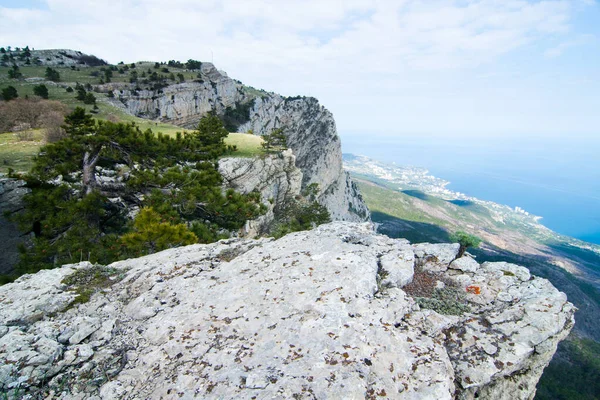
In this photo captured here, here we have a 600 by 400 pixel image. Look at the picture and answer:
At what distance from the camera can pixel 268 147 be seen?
40375 mm

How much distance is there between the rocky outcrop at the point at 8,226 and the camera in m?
16.6

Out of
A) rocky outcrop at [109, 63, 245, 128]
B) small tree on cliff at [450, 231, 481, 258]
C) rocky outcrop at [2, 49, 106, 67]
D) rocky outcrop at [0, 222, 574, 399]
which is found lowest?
rocky outcrop at [0, 222, 574, 399]

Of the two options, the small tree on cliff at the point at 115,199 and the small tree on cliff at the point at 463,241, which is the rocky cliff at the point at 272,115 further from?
the small tree on cliff at the point at 463,241

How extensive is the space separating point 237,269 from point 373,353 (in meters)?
4.78

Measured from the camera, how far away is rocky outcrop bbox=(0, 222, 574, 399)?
519 centimetres

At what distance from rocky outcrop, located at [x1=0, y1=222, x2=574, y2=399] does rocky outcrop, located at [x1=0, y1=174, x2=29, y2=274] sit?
36.8 feet

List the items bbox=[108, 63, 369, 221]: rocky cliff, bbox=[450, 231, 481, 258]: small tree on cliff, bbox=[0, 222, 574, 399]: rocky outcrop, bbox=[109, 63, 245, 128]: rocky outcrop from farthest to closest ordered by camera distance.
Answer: bbox=[108, 63, 369, 221]: rocky cliff → bbox=[109, 63, 245, 128]: rocky outcrop → bbox=[450, 231, 481, 258]: small tree on cliff → bbox=[0, 222, 574, 399]: rocky outcrop

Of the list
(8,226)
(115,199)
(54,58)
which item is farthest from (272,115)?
(8,226)

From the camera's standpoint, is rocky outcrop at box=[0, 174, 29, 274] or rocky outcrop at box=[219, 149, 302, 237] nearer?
rocky outcrop at box=[0, 174, 29, 274]

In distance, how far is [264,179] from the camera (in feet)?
122

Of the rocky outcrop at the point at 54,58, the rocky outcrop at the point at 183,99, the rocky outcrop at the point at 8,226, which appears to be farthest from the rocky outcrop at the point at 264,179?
the rocky outcrop at the point at 54,58

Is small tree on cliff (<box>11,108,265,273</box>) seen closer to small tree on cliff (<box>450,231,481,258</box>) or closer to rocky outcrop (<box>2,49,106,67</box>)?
small tree on cliff (<box>450,231,481,258</box>)

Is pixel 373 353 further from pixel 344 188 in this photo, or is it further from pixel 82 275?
pixel 344 188

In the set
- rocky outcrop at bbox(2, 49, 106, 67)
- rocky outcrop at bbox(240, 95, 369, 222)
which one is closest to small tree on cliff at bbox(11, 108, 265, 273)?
rocky outcrop at bbox(240, 95, 369, 222)
